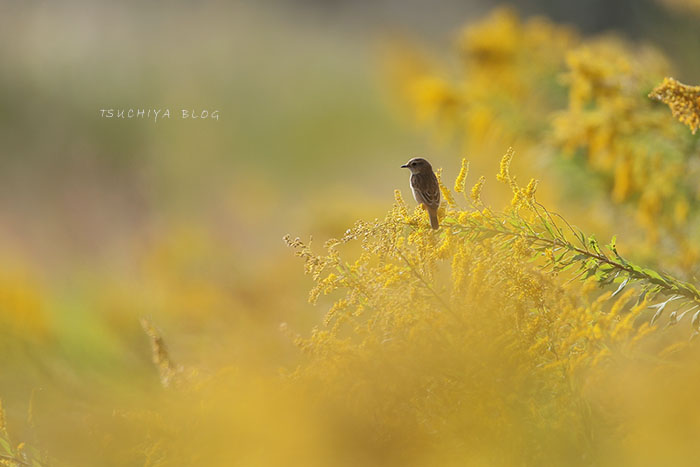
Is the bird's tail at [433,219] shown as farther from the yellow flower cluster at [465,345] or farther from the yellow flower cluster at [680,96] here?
the yellow flower cluster at [680,96]

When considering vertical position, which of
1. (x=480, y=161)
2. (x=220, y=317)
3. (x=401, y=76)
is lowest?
(x=220, y=317)

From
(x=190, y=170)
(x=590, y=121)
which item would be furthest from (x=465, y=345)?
(x=190, y=170)

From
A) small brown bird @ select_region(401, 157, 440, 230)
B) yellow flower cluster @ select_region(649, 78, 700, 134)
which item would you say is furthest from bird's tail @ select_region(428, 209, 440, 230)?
yellow flower cluster @ select_region(649, 78, 700, 134)

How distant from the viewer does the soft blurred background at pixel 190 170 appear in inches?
16.6

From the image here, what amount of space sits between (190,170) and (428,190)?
2202mm

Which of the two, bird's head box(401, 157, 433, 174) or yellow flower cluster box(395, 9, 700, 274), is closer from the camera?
bird's head box(401, 157, 433, 174)

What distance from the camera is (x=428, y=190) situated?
293 mm

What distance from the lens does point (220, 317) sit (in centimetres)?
51

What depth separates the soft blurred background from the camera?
421mm

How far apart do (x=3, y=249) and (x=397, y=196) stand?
37.0 inches

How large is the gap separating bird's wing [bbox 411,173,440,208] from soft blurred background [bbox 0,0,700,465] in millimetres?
43

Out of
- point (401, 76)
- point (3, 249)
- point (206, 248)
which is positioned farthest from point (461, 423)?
point (401, 76)

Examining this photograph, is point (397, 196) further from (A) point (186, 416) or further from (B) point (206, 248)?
(B) point (206, 248)

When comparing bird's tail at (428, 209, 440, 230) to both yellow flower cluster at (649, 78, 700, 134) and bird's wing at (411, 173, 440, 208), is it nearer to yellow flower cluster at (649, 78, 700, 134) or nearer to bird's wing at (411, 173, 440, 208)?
bird's wing at (411, 173, 440, 208)
